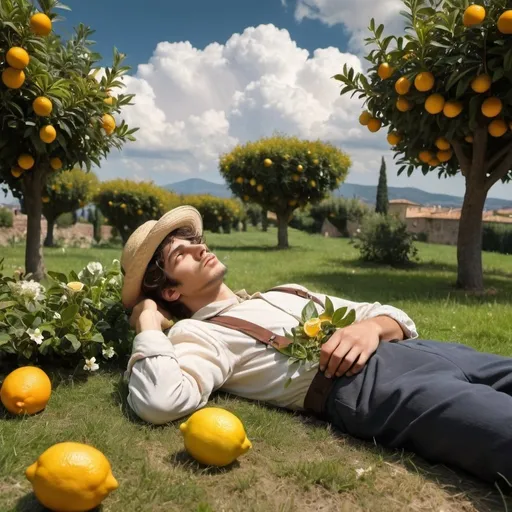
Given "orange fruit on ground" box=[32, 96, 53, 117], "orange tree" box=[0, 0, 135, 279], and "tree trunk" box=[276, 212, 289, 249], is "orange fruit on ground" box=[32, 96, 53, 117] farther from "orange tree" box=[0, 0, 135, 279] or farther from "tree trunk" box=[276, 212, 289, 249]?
"tree trunk" box=[276, 212, 289, 249]

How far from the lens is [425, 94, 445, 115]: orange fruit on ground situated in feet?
20.4

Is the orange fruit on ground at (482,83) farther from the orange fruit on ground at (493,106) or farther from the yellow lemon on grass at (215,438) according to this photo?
the yellow lemon on grass at (215,438)

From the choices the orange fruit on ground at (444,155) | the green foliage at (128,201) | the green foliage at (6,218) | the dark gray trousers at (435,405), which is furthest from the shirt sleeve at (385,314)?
the green foliage at (6,218)

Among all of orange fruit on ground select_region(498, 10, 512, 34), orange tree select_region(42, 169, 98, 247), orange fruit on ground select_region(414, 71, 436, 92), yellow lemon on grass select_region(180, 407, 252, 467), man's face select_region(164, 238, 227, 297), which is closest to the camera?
yellow lemon on grass select_region(180, 407, 252, 467)

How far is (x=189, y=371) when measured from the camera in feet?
7.66

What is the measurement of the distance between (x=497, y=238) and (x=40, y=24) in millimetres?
31461

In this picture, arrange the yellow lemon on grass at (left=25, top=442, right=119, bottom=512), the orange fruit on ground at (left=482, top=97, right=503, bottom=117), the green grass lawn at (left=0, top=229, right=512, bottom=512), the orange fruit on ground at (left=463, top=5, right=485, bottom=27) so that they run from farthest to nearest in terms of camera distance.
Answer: the orange fruit on ground at (left=482, top=97, right=503, bottom=117)
the orange fruit on ground at (left=463, top=5, right=485, bottom=27)
the green grass lawn at (left=0, top=229, right=512, bottom=512)
the yellow lemon on grass at (left=25, top=442, right=119, bottom=512)

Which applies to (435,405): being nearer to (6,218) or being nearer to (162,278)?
(162,278)

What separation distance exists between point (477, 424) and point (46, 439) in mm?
1856

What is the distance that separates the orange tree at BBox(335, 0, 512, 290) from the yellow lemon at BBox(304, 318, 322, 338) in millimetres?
4646

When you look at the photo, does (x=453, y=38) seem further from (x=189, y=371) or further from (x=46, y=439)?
(x=46, y=439)

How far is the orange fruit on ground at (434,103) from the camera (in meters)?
6.22

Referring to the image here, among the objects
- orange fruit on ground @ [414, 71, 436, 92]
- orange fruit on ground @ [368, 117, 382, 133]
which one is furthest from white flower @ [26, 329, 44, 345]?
orange fruit on ground @ [368, 117, 382, 133]

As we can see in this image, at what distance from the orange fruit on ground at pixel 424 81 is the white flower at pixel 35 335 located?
212 inches
